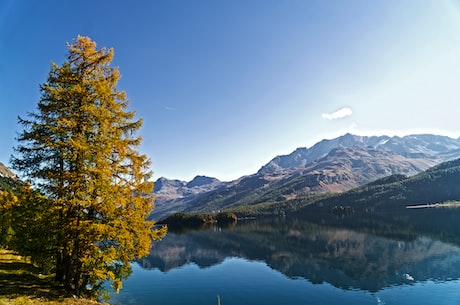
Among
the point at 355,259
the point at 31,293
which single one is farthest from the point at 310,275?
the point at 31,293

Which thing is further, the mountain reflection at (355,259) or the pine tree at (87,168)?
the mountain reflection at (355,259)

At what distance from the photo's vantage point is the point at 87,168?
21.7 m

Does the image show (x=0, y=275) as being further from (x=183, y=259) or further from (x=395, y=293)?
(x=183, y=259)

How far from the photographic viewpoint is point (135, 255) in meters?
25.5

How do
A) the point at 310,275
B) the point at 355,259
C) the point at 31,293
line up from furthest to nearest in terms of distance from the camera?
the point at 355,259 → the point at 310,275 → the point at 31,293

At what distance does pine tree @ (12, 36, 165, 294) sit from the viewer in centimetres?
2183

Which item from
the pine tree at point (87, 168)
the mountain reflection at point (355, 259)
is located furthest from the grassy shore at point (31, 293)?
the mountain reflection at point (355, 259)

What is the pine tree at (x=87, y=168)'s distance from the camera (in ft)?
71.6

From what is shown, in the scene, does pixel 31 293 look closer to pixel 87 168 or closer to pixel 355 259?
pixel 87 168

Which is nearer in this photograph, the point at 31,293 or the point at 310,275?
the point at 31,293

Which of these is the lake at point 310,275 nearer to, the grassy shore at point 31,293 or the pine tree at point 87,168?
the grassy shore at point 31,293

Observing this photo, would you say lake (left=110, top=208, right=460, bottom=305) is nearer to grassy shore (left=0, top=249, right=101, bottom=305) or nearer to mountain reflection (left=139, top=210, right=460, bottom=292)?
mountain reflection (left=139, top=210, right=460, bottom=292)

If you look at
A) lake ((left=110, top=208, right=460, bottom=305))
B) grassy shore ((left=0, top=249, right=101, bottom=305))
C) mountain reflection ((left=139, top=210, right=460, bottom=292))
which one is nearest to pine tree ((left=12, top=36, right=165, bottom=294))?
grassy shore ((left=0, top=249, right=101, bottom=305))

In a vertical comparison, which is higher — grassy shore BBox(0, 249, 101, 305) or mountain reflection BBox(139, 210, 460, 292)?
grassy shore BBox(0, 249, 101, 305)
